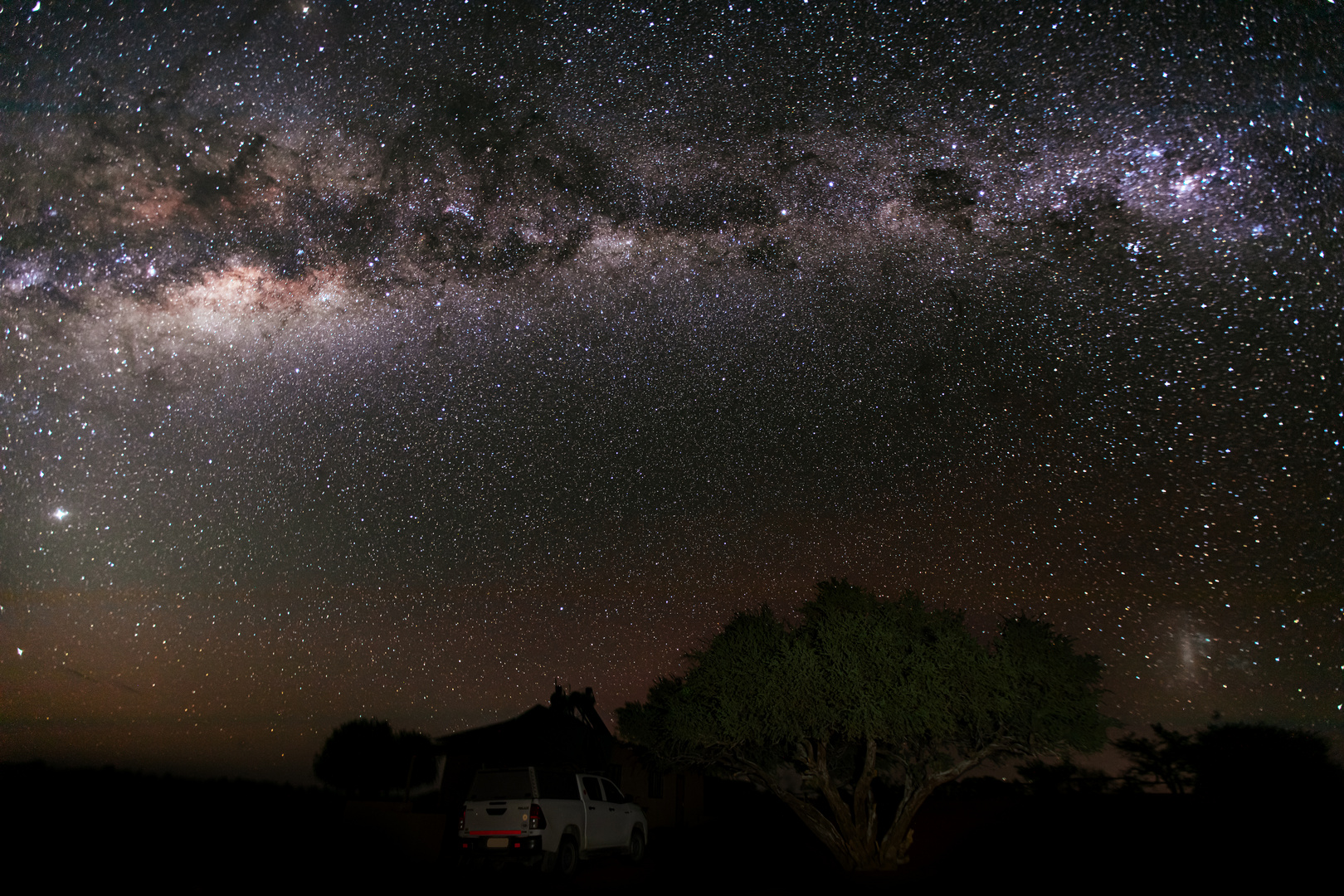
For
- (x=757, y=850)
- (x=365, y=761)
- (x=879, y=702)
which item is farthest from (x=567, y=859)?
(x=365, y=761)

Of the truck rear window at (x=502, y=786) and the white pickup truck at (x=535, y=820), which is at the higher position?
the truck rear window at (x=502, y=786)

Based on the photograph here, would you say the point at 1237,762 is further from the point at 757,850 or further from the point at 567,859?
the point at 567,859

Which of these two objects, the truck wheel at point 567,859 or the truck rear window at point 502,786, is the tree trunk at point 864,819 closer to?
the truck wheel at point 567,859

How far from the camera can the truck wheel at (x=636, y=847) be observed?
15945 mm

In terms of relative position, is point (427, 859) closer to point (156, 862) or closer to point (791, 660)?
point (156, 862)

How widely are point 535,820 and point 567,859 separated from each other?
128cm

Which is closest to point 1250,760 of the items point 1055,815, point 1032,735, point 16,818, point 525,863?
point 1055,815

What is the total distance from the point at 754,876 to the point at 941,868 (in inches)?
170

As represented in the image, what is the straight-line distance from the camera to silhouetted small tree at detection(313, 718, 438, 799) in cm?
5509

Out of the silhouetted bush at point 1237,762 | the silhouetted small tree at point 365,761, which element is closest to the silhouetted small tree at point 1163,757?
the silhouetted bush at point 1237,762

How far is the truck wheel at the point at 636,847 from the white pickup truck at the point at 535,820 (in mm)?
965

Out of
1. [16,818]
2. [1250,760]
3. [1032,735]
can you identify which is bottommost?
[16,818]

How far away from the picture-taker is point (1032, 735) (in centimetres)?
1639

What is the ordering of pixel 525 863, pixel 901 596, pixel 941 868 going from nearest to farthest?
pixel 525 863 < pixel 941 868 < pixel 901 596
